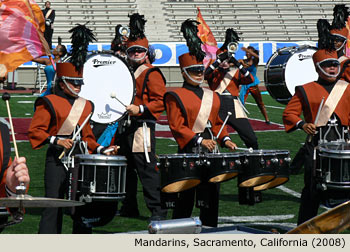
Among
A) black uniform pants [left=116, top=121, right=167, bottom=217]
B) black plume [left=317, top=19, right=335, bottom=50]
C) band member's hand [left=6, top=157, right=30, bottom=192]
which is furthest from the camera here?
black uniform pants [left=116, top=121, right=167, bottom=217]

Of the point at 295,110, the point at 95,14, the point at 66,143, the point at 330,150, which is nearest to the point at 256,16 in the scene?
the point at 95,14

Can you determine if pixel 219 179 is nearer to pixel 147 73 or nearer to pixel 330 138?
pixel 330 138

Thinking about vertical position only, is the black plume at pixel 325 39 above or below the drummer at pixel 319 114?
above

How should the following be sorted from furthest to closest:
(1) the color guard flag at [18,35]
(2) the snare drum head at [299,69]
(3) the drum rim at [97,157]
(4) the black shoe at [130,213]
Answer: (2) the snare drum head at [299,69] < (4) the black shoe at [130,213] < (3) the drum rim at [97,157] < (1) the color guard flag at [18,35]

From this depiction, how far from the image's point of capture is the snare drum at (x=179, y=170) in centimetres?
611

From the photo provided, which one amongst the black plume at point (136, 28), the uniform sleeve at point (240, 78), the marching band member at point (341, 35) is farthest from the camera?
the uniform sleeve at point (240, 78)

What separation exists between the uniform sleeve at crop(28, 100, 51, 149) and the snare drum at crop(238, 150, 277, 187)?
1510 millimetres

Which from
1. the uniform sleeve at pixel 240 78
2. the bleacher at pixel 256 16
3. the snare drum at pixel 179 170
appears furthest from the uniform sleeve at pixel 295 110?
the bleacher at pixel 256 16

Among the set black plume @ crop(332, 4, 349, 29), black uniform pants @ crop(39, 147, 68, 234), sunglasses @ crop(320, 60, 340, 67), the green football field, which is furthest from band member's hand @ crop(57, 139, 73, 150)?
black plume @ crop(332, 4, 349, 29)

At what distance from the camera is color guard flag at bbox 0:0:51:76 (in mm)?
4816

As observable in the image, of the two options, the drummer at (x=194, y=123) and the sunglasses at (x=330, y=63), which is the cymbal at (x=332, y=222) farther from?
the sunglasses at (x=330, y=63)

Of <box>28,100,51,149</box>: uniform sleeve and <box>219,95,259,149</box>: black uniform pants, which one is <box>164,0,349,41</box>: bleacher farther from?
<box>28,100,51,149</box>: uniform sleeve

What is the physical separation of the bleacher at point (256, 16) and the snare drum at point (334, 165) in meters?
24.6

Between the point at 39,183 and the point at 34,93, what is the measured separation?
1473 centimetres
